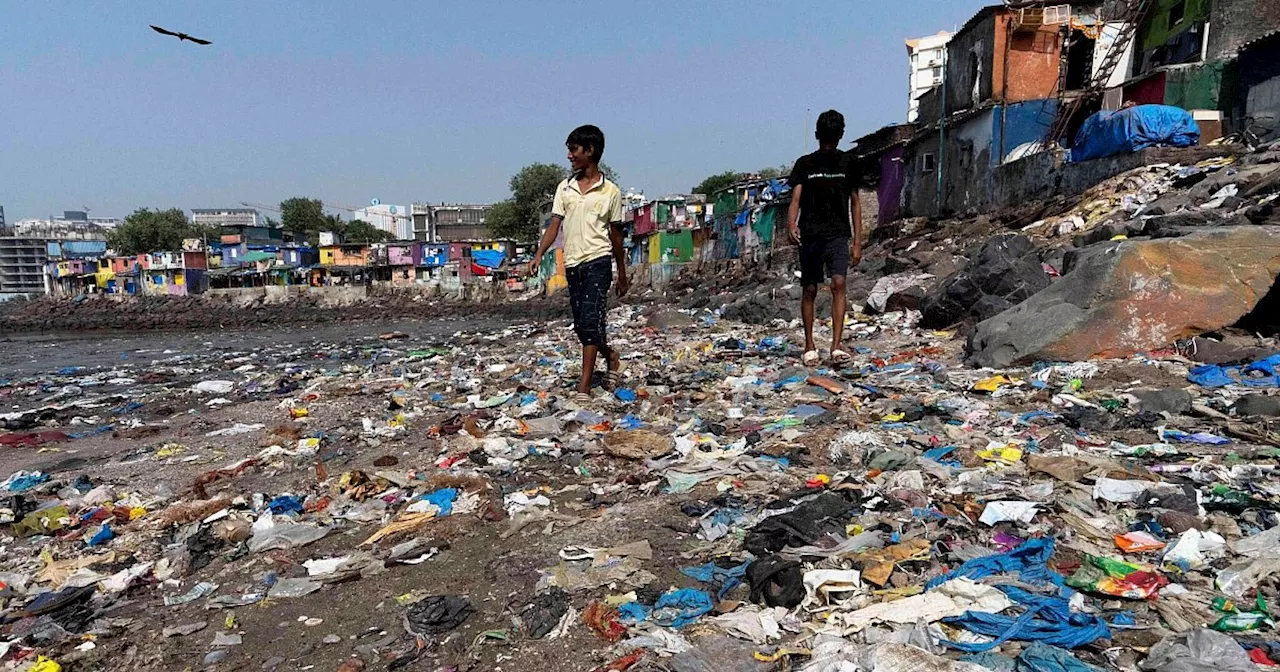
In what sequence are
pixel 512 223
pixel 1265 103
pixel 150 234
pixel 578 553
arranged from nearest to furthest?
pixel 578 553
pixel 1265 103
pixel 512 223
pixel 150 234

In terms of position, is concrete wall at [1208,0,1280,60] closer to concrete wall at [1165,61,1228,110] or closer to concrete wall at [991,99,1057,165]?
concrete wall at [1165,61,1228,110]

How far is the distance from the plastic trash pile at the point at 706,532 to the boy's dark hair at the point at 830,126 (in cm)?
156

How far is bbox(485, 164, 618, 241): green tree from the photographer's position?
50.6 m

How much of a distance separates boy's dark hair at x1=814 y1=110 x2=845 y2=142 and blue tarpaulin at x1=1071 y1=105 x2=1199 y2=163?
10.4 m

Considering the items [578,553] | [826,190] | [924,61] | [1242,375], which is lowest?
[578,553]

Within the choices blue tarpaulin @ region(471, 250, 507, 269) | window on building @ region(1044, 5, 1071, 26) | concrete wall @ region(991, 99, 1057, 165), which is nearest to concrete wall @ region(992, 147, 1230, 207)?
concrete wall @ region(991, 99, 1057, 165)

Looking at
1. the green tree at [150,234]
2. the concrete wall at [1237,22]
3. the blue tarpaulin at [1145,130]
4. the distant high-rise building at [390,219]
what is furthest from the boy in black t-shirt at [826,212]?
the distant high-rise building at [390,219]

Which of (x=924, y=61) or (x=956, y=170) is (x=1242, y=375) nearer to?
(x=956, y=170)

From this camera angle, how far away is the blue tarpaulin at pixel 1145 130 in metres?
12.4

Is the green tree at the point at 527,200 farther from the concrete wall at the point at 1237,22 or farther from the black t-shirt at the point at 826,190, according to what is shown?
the black t-shirt at the point at 826,190

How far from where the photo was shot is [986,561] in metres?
1.90

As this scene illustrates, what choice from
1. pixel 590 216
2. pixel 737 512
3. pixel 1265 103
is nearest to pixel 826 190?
pixel 590 216

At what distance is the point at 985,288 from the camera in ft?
20.0

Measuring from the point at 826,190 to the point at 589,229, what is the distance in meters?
1.63
